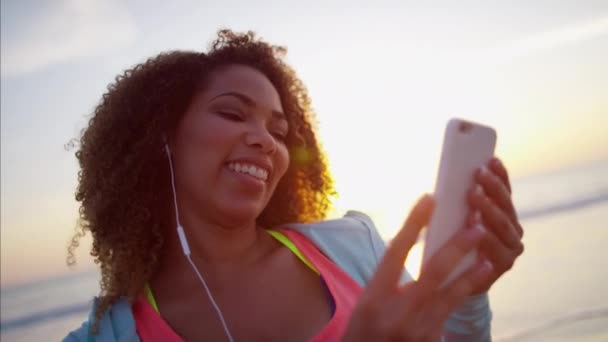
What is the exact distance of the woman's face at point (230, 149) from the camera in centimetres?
258

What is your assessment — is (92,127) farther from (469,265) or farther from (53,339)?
(53,339)

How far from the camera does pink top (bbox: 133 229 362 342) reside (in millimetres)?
2205

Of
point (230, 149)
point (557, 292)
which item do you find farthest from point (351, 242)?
point (557, 292)

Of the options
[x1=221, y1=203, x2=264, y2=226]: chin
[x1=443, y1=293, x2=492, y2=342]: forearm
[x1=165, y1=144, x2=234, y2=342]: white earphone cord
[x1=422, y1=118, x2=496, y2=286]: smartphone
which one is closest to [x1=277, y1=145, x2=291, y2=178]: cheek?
[x1=221, y1=203, x2=264, y2=226]: chin

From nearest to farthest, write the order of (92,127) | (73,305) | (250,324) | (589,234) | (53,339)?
(250,324) → (92,127) → (589,234) → (53,339) → (73,305)

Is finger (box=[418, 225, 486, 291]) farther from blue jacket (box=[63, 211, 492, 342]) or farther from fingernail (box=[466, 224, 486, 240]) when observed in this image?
blue jacket (box=[63, 211, 492, 342])

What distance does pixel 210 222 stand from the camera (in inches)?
107

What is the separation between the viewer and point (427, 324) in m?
1.33

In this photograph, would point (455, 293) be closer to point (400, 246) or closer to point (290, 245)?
point (400, 246)

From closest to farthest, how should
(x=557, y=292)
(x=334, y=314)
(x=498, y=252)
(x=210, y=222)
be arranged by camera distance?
(x=498, y=252) → (x=334, y=314) → (x=210, y=222) → (x=557, y=292)

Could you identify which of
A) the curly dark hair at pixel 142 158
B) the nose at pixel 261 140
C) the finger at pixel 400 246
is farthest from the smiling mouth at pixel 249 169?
the finger at pixel 400 246

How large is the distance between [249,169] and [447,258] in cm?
149

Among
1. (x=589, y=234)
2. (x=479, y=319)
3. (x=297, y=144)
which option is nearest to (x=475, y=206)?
(x=479, y=319)

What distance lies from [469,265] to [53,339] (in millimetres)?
12263
